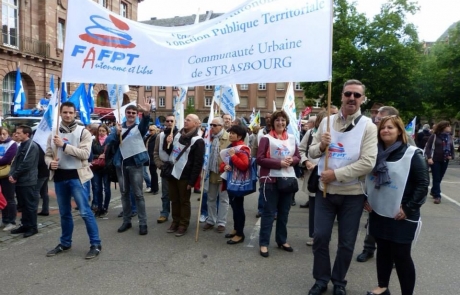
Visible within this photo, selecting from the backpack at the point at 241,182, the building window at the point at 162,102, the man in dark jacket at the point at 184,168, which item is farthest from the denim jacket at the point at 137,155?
the building window at the point at 162,102

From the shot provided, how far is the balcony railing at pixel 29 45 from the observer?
2589cm

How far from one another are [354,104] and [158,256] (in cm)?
304

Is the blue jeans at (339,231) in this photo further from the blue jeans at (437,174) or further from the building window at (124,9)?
the building window at (124,9)

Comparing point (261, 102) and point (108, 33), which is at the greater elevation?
point (261, 102)

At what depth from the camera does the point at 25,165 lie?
5910mm

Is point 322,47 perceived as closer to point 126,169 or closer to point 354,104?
point 354,104

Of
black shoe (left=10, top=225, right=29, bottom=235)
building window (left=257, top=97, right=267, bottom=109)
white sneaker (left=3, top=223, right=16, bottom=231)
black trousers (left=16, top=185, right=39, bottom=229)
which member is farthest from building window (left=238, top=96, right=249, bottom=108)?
black shoe (left=10, top=225, right=29, bottom=235)

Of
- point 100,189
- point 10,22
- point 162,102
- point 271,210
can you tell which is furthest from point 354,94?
point 162,102

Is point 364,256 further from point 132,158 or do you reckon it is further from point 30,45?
point 30,45

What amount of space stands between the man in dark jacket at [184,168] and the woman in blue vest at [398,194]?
9.35 ft

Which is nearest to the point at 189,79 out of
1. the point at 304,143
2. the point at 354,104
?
the point at 304,143

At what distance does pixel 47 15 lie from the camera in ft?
92.0

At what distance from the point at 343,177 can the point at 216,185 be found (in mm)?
3128

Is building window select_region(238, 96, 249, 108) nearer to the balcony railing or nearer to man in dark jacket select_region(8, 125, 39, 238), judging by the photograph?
the balcony railing
